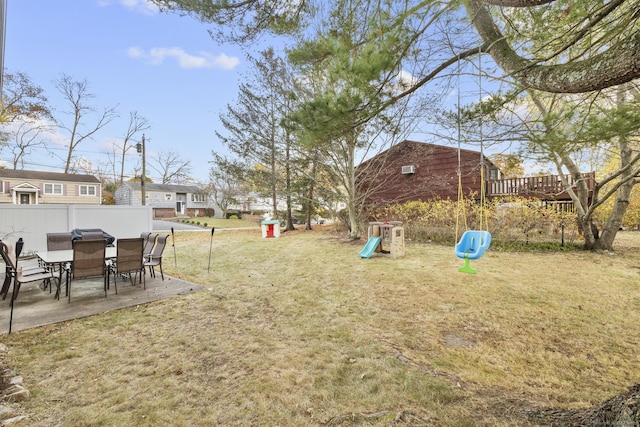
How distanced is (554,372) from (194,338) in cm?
382

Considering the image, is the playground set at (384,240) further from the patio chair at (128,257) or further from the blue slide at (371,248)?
the patio chair at (128,257)

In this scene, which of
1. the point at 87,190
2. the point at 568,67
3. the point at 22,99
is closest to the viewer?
the point at 568,67

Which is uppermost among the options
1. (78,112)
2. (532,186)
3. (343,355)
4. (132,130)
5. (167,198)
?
(78,112)

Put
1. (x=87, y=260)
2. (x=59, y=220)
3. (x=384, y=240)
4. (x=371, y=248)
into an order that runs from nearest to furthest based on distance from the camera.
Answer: (x=87, y=260) → (x=371, y=248) → (x=384, y=240) → (x=59, y=220)

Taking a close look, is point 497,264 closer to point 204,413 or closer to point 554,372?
point 554,372

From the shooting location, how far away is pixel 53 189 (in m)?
26.2

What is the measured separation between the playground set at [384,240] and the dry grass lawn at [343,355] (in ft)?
8.28

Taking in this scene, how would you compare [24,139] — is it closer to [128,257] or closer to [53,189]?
[53,189]

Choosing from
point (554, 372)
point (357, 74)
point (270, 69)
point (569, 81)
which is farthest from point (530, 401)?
point (270, 69)

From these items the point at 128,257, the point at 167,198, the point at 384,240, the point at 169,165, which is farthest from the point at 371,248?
the point at 167,198

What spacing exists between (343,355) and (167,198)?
36.3m

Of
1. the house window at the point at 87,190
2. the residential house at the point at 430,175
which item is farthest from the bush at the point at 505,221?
the house window at the point at 87,190

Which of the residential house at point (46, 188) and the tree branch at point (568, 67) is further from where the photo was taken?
the residential house at point (46, 188)

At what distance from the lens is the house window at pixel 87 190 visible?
2746cm
